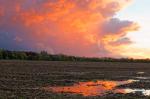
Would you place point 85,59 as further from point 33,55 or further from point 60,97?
point 60,97

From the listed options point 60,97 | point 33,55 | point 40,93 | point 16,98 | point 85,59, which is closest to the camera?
point 16,98

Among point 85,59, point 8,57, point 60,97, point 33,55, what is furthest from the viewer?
point 85,59

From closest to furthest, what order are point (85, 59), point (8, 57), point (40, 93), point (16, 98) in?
1. point (16, 98)
2. point (40, 93)
3. point (8, 57)
4. point (85, 59)

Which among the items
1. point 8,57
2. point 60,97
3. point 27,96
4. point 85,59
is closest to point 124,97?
point 60,97

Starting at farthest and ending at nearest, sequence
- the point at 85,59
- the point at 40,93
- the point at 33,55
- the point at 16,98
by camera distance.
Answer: the point at 85,59, the point at 33,55, the point at 40,93, the point at 16,98

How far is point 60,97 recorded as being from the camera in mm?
26234

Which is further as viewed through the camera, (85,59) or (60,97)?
(85,59)

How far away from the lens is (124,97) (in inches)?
1113

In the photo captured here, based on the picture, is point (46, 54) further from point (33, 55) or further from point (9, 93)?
point (9, 93)

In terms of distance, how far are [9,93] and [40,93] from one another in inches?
83.6

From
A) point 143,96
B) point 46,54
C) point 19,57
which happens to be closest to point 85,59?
point 46,54

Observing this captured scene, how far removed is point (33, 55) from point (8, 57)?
1006 cm

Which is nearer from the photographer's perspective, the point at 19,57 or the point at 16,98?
the point at 16,98

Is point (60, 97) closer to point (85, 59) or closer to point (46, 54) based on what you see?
point (46, 54)
